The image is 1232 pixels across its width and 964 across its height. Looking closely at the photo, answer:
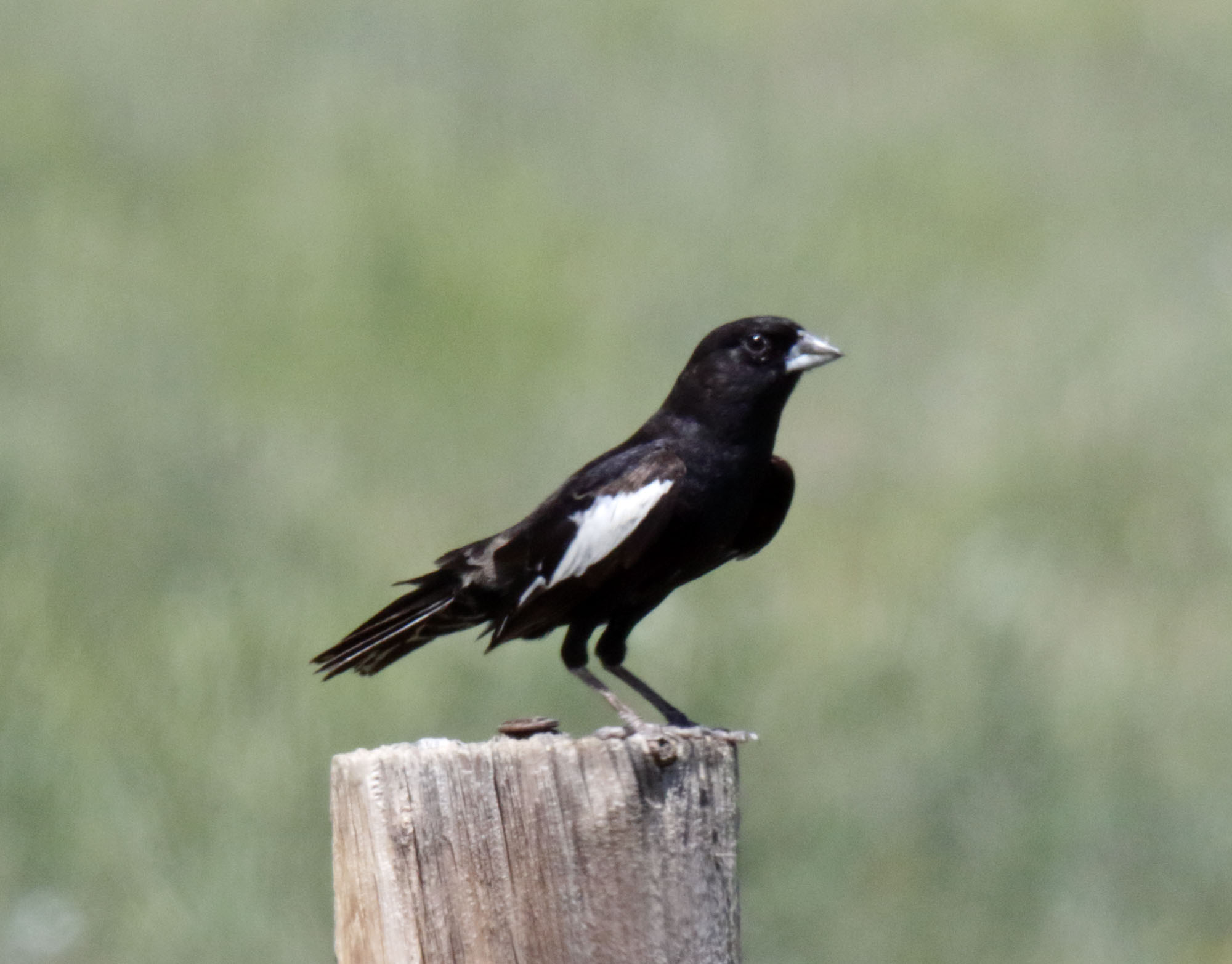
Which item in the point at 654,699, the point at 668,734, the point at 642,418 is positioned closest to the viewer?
the point at 668,734

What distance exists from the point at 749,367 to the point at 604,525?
0.65 meters

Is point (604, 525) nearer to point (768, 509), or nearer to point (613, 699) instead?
point (613, 699)

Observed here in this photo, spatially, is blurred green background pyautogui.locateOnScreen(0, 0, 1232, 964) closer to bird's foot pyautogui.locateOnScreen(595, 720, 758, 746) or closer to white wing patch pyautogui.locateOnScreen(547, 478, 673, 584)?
white wing patch pyautogui.locateOnScreen(547, 478, 673, 584)

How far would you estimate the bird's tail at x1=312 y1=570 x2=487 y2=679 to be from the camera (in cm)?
387

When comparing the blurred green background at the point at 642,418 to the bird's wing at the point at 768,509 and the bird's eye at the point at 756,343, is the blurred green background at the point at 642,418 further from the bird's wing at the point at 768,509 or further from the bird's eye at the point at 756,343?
the bird's eye at the point at 756,343

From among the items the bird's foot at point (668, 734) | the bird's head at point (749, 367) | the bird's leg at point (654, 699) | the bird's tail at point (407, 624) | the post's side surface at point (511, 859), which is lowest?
the post's side surface at point (511, 859)

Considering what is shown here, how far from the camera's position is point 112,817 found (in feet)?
21.6

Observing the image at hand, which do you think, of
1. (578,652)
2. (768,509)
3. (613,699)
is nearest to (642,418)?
(768,509)

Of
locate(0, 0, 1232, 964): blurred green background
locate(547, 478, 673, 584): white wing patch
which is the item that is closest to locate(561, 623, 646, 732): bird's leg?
locate(547, 478, 673, 584): white wing patch

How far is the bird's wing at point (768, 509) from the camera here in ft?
13.9

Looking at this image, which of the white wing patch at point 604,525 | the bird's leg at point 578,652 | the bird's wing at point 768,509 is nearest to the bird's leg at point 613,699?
the bird's leg at point 578,652

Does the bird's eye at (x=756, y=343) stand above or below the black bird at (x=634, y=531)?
above

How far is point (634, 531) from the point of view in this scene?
12.3 ft

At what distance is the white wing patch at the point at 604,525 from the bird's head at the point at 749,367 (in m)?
0.33
